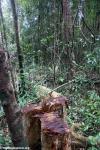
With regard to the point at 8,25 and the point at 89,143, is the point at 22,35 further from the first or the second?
the point at 89,143

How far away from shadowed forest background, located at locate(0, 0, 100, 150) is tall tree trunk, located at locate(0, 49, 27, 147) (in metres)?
1.13

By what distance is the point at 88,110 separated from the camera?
5691 millimetres

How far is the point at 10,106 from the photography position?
2561mm

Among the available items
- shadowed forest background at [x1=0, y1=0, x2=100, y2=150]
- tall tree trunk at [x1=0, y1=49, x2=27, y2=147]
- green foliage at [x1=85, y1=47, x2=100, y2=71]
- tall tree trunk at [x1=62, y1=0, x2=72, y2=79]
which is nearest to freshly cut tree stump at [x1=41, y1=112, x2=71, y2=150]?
tall tree trunk at [x1=0, y1=49, x2=27, y2=147]

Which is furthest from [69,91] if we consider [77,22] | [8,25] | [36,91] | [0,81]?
[8,25]

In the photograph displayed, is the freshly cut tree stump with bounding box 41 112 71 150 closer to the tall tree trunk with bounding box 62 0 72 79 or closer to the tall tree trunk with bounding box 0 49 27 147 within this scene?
the tall tree trunk with bounding box 0 49 27 147

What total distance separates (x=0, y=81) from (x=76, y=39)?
21.4 ft

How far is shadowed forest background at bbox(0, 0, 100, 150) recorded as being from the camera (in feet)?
18.1

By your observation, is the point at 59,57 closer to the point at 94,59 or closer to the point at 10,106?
the point at 94,59

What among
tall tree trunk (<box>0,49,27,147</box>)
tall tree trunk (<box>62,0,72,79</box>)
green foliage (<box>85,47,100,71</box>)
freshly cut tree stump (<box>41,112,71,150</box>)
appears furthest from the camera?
tall tree trunk (<box>62,0,72,79</box>)

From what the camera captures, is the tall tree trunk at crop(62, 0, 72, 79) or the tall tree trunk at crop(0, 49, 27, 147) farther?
the tall tree trunk at crop(62, 0, 72, 79)

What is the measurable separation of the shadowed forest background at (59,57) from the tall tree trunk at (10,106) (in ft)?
3.72

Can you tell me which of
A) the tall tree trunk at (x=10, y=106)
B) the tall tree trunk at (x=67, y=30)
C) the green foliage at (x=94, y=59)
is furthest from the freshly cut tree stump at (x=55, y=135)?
the tall tree trunk at (x=67, y=30)

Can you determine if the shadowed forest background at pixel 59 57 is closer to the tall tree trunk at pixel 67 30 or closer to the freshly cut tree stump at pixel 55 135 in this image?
the tall tree trunk at pixel 67 30
